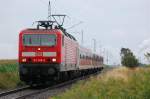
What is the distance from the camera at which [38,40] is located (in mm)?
27188

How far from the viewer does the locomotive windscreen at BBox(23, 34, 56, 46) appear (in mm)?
27014

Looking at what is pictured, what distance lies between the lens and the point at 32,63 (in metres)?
26.8

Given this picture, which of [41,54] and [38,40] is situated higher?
[38,40]

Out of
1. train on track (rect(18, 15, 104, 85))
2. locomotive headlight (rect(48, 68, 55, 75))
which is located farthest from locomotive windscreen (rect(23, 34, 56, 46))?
locomotive headlight (rect(48, 68, 55, 75))

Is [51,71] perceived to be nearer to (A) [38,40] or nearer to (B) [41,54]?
(B) [41,54]

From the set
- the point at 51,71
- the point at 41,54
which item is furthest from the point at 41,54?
the point at 51,71

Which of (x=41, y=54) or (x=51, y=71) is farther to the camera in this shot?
(x=41, y=54)

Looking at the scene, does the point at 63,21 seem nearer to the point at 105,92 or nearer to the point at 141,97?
the point at 105,92

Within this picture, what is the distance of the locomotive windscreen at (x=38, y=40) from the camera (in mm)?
27014

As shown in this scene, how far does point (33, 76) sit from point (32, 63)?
27.4 inches

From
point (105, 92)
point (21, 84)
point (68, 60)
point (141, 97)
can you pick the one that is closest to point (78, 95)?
point (105, 92)

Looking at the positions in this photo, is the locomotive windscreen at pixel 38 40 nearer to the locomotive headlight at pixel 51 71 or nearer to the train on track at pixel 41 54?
the train on track at pixel 41 54

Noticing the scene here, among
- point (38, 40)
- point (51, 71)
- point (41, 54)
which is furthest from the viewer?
point (38, 40)

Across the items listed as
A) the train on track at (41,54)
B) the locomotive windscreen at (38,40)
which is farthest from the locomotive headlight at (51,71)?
the locomotive windscreen at (38,40)
